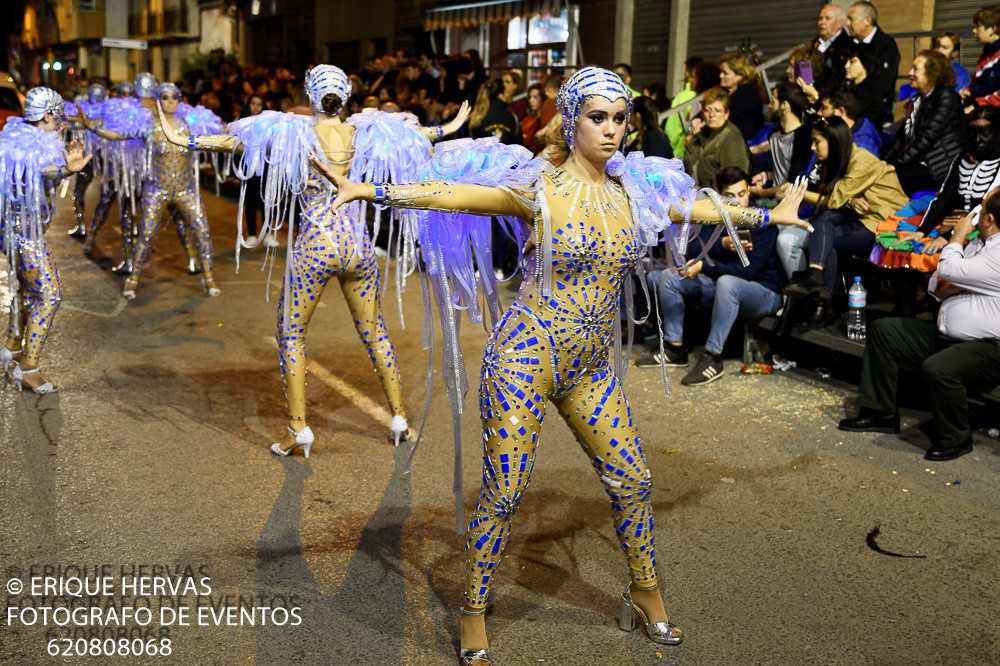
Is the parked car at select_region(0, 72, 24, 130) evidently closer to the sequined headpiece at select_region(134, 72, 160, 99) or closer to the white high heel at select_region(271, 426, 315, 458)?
the sequined headpiece at select_region(134, 72, 160, 99)

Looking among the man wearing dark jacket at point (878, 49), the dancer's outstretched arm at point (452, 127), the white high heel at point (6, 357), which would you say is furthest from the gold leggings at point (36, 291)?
the man wearing dark jacket at point (878, 49)

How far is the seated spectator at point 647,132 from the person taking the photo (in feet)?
31.8

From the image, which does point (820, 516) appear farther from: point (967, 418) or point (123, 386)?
point (123, 386)

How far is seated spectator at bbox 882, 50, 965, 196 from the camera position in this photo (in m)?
8.36

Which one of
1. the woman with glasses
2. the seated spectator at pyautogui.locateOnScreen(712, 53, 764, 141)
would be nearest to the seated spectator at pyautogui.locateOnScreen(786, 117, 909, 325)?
the seated spectator at pyautogui.locateOnScreen(712, 53, 764, 141)

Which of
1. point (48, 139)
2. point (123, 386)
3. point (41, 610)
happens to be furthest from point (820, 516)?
point (48, 139)

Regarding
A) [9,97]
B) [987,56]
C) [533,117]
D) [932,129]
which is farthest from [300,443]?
[9,97]

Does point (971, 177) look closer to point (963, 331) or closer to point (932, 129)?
point (932, 129)

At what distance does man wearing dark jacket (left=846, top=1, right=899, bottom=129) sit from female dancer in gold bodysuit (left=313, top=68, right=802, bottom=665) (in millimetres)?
6623

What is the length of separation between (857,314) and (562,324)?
15.0ft

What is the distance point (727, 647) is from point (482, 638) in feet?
3.21

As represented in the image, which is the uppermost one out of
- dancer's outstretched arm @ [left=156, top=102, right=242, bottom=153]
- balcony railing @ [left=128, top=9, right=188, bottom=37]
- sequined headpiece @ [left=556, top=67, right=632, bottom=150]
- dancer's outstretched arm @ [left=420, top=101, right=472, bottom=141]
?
balcony railing @ [left=128, top=9, right=188, bottom=37]

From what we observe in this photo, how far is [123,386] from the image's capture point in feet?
24.6

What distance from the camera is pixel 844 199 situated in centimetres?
809
